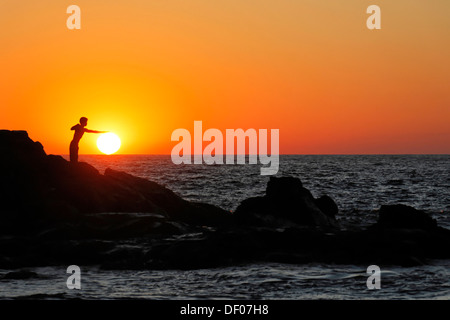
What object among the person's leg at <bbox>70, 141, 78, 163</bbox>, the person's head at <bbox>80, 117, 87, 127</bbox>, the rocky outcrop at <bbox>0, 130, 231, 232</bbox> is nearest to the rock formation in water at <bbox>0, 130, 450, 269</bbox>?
the rocky outcrop at <bbox>0, 130, 231, 232</bbox>

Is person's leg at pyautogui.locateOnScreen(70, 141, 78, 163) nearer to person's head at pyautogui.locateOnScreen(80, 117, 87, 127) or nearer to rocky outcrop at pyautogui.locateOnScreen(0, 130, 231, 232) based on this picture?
rocky outcrop at pyautogui.locateOnScreen(0, 130, 231, 232)

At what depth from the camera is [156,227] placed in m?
22.4

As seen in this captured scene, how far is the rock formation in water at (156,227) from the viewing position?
1839cm

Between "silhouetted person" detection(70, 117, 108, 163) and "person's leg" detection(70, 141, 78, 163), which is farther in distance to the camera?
"person's leg" detection(70, 141, 78, 163)

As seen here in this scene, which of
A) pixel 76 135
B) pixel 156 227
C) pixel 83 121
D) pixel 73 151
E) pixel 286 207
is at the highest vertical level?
pixel 83 121

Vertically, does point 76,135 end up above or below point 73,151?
above

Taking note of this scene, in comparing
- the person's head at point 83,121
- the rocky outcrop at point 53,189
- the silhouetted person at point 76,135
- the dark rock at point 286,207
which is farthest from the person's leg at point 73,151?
the dark rock at point 286,207

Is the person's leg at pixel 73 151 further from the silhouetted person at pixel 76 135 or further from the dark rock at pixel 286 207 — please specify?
the dark rock at pixel 286 207

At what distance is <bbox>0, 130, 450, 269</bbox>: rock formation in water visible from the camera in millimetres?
18391

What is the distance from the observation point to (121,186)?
82.9 feet

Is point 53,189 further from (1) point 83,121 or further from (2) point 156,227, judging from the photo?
(2) point 156,227

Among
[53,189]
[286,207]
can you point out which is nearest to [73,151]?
[53,189]
